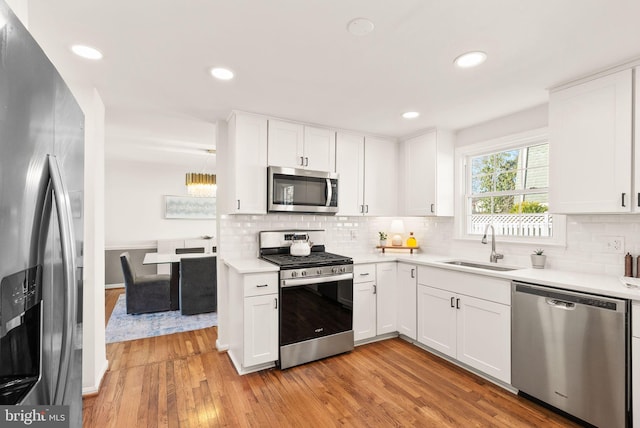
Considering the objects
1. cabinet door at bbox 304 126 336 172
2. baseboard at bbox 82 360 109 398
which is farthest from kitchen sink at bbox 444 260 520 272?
baseboard at bbox 82 360 109 398

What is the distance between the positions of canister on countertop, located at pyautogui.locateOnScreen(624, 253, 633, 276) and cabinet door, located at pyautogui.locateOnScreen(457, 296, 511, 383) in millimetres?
828

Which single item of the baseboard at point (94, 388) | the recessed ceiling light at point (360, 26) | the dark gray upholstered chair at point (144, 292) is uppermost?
the recessed ceiling light at point (360, 26)

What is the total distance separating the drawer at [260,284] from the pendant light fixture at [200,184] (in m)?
2.99

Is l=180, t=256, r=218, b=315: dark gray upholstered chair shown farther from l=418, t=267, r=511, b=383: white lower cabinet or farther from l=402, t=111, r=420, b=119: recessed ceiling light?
l=402, t=111, r=420, b=119: recessed ceiling light

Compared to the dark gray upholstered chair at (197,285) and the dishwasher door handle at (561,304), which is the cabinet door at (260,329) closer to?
the dark gray upholstered chair at (197,285)

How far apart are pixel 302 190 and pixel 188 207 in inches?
162

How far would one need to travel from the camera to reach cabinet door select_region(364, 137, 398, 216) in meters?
3.75

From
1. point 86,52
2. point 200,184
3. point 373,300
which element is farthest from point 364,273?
point 200,184

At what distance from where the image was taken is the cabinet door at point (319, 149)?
331 cm

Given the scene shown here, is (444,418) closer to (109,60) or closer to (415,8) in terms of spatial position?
(415,8)

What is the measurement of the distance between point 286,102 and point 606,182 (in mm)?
2483

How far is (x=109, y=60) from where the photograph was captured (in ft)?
Answer: 6.63

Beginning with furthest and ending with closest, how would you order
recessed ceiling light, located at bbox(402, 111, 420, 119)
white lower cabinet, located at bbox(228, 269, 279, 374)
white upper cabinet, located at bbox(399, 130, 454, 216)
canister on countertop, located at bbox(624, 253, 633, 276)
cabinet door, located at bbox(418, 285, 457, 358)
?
1. white upper cabinet, located at bbox(399, 130, 454, 216)
2. recessed ceiling light, located at bbox(402, 111, 420, 119)
3. cabinet door, located at bbox(418, 285, 457, 358)
4. white lower cabinet, located at bbox(228, 269, 279, 374)
5. canister on countertop, located at bbox(624, 253, 633, 276)

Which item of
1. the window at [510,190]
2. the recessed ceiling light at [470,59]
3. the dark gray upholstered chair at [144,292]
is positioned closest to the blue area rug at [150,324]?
the dark gray upholstered chair at [144,292]
